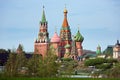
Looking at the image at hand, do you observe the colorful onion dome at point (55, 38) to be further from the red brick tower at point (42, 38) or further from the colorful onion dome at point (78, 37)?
the colorful onion dome at point (78, 37)

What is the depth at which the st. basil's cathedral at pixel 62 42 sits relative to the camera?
12975 centimetres

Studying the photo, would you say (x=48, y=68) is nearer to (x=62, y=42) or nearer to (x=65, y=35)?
(x=65, y=35)

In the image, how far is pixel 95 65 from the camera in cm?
10850

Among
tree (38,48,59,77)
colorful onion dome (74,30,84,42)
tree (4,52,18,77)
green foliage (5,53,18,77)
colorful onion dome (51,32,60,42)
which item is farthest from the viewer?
colorful onion dome (74,30,84,42)

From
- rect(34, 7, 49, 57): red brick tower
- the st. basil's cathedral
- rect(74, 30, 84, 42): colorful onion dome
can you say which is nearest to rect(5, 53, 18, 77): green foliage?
the st. basil's cathedral

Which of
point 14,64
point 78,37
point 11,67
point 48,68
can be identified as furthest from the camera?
point 78,37

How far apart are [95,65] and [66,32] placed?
26864mm

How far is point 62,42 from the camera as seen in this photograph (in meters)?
133

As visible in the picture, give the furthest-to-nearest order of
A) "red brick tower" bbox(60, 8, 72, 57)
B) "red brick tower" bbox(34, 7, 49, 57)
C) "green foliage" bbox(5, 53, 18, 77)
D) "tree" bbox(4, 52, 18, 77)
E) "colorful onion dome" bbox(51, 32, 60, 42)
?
"red brick tower" bbox(60, 8, 72, 57) → "colorful onion dome" bbox(51, 32, 60, 42) → "red brick tower" bbox(34, 7, 49, 57) → "green foliage" bbox(5, 53, 18, 77) → "tree" bbox(4, 52, 18, 77)

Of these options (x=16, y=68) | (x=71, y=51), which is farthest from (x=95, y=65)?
(x=16, y=68)

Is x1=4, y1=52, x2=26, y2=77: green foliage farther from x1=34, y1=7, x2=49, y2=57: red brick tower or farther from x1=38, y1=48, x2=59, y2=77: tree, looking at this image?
x1=34, y1=7, x2=49, y2=57: red brick tower

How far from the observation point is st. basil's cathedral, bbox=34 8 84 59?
129750 millimetres

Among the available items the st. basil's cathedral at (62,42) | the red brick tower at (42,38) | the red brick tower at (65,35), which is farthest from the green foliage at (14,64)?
the red brick tower at (65,35)

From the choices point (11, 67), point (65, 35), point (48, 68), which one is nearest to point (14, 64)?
point (11, 67)
